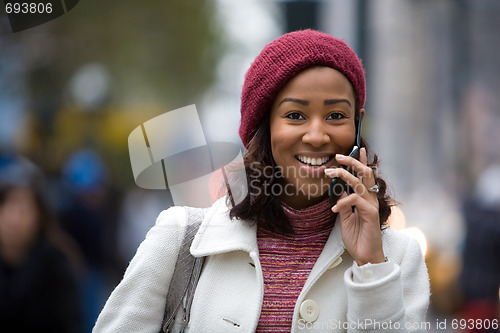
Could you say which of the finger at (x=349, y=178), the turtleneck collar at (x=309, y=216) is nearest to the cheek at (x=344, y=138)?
the finger at (x=349, y=178)

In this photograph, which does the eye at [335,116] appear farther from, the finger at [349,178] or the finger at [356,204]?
the finger at [356,204]

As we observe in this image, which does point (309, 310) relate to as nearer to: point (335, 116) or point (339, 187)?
point (339, 187)

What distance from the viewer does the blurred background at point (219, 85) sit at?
9.30 metres

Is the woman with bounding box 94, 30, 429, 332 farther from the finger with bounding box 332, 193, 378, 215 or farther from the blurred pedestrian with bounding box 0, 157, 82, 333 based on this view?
the blurred pedestrian with bounding box 0, 157, 82, 333

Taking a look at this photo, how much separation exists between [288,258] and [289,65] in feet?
2.62

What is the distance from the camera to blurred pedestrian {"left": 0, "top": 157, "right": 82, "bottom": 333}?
4590mm

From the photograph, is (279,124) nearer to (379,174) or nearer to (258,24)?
(379,174)

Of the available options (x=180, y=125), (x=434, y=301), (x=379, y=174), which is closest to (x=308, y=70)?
(x=379, y=174)

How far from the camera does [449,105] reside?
13531 millimetres

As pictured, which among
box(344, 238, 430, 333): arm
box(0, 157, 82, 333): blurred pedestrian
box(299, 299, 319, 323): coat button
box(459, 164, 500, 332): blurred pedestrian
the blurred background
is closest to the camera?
box(344, 238, 430, 333): arm

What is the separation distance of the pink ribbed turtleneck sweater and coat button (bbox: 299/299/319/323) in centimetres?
5

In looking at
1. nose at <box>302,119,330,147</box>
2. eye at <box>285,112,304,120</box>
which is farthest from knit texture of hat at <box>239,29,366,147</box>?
nose at <box>302,119,330,147</box>

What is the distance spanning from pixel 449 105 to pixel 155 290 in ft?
39.4

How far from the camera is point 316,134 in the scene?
2510mm
